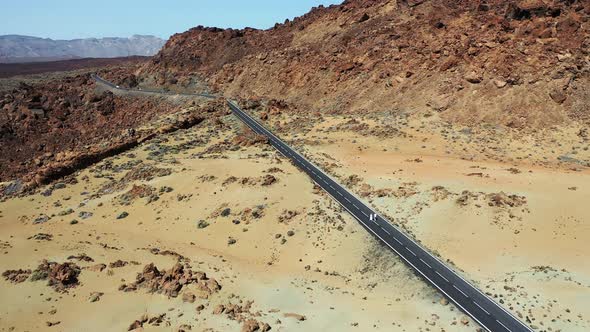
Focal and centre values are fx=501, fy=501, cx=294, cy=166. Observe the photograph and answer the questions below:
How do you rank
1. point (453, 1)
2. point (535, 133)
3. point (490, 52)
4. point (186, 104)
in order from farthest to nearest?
1. point (186, 104)
2. point (453, 1)
3. point (490, 52)
4. point (535, 133)

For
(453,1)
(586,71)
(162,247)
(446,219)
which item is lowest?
(162,247)

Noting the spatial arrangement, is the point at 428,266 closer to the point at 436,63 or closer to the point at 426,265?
the point at 426,265

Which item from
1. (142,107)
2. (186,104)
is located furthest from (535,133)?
(142,107)

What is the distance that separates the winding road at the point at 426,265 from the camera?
25281 mm

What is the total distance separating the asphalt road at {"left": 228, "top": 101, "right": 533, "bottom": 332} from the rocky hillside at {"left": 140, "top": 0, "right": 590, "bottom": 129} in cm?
2419

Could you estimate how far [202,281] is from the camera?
2945 cm

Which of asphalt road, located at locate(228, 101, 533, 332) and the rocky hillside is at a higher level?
the rocky hillside

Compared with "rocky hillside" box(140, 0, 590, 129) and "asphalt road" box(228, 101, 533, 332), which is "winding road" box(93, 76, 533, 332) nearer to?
"asphalt road" box(228, 101, 533, 332)

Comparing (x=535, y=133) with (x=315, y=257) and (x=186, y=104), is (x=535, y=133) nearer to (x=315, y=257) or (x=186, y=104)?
(x=315, y=257)

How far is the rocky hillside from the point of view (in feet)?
188

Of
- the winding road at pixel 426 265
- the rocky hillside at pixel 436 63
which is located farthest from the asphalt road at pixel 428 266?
the rocky hillside at pixel 436 63

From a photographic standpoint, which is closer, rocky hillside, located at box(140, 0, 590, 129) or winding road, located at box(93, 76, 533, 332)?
winding road, located at box(93, 76, 533, 332)

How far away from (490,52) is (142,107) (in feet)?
215

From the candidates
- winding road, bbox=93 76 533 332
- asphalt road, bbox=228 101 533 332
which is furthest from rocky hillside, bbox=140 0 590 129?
asphalt road, bbox=228 101 533 332
